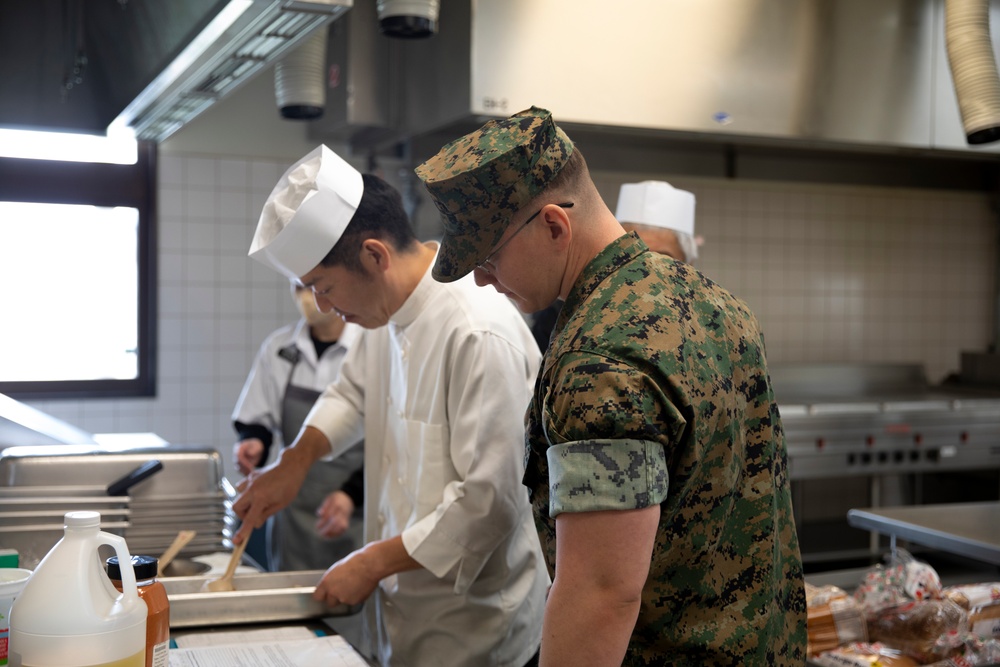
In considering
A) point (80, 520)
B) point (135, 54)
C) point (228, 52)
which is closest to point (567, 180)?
point (80, 520)

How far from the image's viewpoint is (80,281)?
3807mm

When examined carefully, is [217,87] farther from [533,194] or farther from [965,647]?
[965,647]

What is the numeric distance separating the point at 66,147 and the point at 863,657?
3297mm

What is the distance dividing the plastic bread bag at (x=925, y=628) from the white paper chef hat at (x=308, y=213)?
1.24m

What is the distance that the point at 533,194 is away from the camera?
111 cm

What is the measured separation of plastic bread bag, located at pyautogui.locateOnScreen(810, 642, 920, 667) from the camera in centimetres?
169

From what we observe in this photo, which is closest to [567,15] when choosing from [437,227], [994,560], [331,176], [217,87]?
[437,227]

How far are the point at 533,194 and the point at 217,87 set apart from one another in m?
1.30

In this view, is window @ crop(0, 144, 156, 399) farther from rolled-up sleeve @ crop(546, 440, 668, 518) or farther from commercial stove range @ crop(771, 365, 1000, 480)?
rolled-up sleeve @ crop(546, 440, 668, 518)

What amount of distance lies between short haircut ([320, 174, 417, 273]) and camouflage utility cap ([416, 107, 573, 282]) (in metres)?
0.59

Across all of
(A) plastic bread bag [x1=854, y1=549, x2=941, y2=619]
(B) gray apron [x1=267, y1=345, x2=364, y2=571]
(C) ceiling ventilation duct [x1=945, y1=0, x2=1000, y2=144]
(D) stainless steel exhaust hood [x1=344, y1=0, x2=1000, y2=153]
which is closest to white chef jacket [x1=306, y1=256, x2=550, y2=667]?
(A) plastic bread bag [x1=854, y1=549, x2=941, y2=619]

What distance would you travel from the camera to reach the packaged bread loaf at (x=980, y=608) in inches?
73.2

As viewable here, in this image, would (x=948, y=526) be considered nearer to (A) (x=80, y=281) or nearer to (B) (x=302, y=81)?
(B) (x=302, y=81)

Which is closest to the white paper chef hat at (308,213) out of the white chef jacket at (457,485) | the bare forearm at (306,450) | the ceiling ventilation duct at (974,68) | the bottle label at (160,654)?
the white chef jacket at (457,485)
